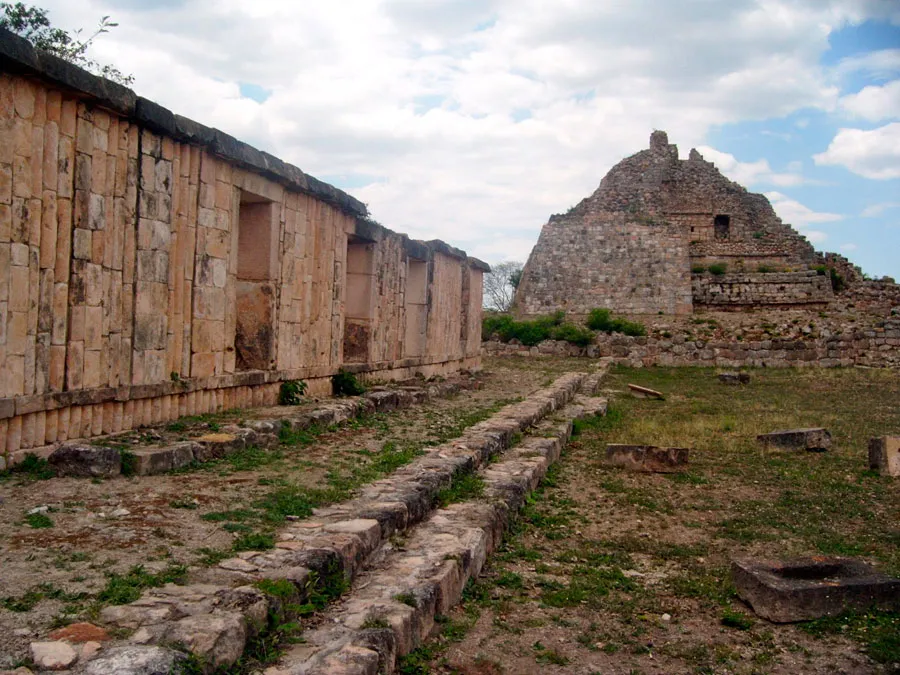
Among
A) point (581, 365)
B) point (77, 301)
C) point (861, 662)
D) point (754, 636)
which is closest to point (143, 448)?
point (77, 301)

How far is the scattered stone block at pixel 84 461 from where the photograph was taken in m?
5.59

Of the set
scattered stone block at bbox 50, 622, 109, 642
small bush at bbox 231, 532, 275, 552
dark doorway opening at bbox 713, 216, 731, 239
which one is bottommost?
small bush at bbox 231, 532, 275, 552

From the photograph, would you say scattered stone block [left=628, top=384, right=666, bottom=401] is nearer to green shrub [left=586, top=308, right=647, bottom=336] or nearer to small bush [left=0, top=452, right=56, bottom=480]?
green shrub [left=586, top=308, right=647, bottom=336]

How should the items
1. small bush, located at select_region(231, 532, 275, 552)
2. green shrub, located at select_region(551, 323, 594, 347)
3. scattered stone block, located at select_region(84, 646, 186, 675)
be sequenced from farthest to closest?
green shrub, located at select_region(551, 323, 594, 347) < small bush, located at select_region(231, 532, 275, 552) < scattered stone block, located at select_region(84, 646, 186, 675)

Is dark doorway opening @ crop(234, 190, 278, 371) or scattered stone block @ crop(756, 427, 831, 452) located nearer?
dark doorway opening @ crop(234, 190, 278, 371)

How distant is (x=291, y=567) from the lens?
3.90 m

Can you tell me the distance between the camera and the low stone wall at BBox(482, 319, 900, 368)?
23484 millimetres

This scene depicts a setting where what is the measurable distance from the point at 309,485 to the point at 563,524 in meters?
2.07

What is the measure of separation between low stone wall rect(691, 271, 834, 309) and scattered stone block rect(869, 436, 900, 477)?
75.4 feet

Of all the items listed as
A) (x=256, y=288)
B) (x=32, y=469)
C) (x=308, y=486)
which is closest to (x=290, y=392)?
(x=256, y=288)

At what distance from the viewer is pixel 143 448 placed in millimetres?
6133

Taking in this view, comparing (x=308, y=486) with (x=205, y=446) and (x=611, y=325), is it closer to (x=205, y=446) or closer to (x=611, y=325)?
(x=205, y=446)

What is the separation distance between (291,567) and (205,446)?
2.94 m

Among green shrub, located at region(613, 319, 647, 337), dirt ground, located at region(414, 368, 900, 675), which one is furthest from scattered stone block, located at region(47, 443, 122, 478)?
green shrub, located at region(613, 319, 647, 337)
